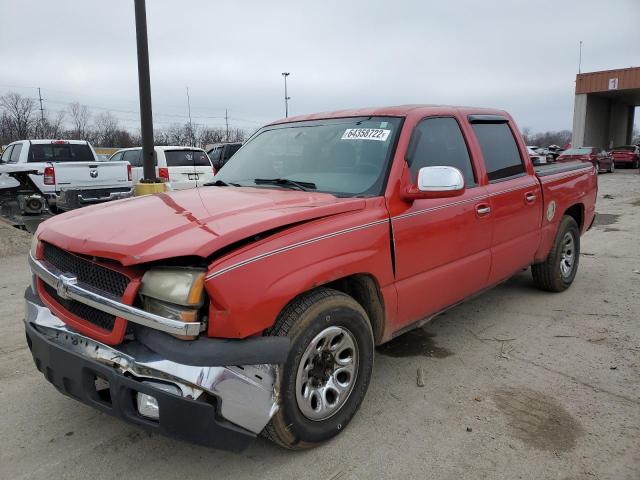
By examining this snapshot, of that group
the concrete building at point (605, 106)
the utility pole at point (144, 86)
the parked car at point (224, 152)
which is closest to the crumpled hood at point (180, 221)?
the utility pole at point (144, 86)

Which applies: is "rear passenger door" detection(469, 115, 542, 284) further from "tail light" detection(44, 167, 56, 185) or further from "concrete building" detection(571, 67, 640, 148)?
"concrete building" detection(571, 67, 640, 148)

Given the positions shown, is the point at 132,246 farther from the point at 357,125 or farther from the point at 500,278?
the point at 500,278

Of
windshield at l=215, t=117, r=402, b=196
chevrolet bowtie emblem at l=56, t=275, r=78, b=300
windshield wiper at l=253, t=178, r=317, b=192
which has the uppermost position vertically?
windshield at l=215, t=117, r=402, b=196

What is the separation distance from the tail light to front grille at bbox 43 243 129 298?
28.9 ft

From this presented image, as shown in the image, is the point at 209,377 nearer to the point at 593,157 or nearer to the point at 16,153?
the point at 16,153

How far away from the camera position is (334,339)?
2744mm

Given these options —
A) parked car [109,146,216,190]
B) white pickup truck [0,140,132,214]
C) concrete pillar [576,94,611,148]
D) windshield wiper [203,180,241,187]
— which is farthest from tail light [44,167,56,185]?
concrete pillar [576,94,611,148]

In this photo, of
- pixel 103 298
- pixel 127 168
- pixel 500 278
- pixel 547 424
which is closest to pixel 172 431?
pixel 103 298

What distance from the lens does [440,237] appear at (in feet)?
11.1

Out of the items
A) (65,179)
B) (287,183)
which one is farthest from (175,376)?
(65,179)

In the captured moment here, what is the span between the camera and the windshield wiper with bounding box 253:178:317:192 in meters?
3.31

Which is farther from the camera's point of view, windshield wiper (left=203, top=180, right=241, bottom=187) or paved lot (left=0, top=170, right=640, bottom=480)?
windshield wiper (left=203, top=180, right=241, bottom=187)

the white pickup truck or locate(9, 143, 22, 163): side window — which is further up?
locate(9, 143, 22, 163): side window

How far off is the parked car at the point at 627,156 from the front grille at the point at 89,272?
1395 inches
